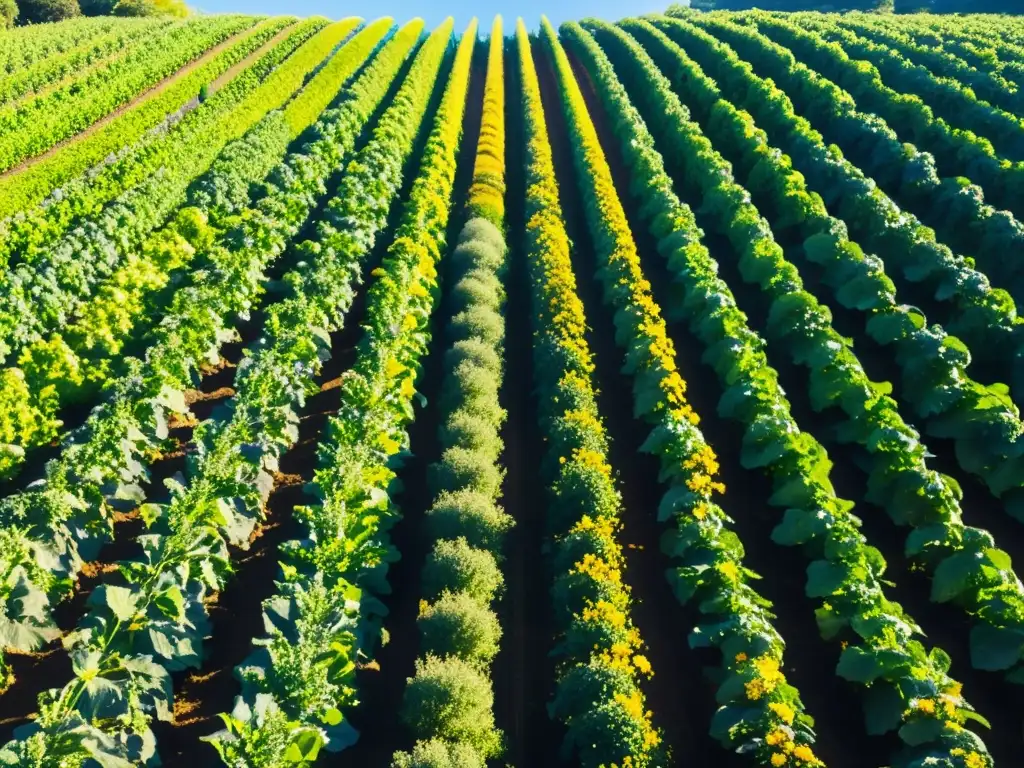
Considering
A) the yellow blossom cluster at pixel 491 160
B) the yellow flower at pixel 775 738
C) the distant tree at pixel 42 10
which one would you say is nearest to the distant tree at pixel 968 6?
the yellow blossom cluster at pixel 491 160

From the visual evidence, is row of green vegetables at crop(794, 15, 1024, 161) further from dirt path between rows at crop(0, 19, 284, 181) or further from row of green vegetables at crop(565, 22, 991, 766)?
dirt path between rows at crop(0, 19, 284, 181)

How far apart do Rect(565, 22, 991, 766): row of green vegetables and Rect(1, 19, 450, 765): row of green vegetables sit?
6.96 m

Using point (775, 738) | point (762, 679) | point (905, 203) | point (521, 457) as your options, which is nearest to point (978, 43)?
point (905, 203)

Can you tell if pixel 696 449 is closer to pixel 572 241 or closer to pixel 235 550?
pixel 235 550

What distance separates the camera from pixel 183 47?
45562 millimetres

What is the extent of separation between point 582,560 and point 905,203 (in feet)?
54.9

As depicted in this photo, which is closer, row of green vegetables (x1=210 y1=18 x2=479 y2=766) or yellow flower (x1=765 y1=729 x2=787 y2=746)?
yellow flower (x1=765 y1=729 x2=787 y2=746)

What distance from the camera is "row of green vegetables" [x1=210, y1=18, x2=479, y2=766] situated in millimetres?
8352

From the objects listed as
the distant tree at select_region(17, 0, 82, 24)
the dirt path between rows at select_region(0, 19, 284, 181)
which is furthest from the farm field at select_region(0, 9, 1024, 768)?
the distant tree at select_region(17, 0, 82, 24)

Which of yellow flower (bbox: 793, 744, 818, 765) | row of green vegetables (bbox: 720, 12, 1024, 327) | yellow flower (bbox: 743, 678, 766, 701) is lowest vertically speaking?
yellow flower (bbox: 793, 744, 818, 765)

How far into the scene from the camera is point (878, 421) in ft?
40.6

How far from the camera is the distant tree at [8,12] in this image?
185ft

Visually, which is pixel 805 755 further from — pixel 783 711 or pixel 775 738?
pixel 783 711

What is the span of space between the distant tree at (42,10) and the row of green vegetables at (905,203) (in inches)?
2352
